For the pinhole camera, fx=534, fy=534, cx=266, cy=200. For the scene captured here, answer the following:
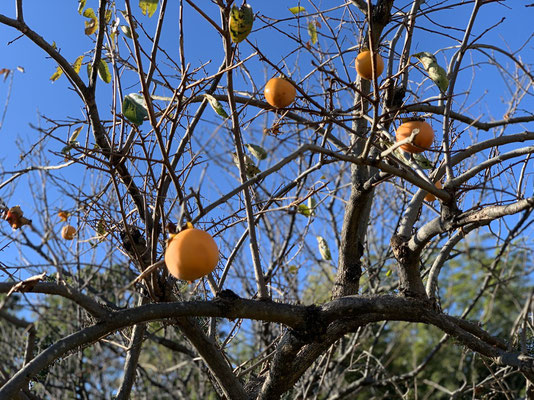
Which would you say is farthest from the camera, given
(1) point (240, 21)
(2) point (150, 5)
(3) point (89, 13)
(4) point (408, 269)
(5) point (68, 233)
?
(5) point (68, 233)

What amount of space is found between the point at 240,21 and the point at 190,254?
0.72 m

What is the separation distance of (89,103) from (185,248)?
0.94m

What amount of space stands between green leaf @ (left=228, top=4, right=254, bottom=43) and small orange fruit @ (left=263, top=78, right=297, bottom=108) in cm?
29

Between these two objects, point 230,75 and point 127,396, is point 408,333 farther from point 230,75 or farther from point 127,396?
point 230,75

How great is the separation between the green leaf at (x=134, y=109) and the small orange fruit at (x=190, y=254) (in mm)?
406

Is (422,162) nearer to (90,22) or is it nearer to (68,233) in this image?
(90,22)

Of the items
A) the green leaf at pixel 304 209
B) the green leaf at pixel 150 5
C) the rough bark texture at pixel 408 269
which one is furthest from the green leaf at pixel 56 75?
the rough bark texture at pixel 408 269

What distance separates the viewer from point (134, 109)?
1.65 meters

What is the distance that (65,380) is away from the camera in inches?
172

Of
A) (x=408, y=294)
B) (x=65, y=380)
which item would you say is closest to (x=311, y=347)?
(x=408, y=294)

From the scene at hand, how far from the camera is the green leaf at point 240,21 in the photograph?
161 centimetres

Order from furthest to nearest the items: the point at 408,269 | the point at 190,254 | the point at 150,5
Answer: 1. the point at 408,269
2. the point at 150,5
3. the point at 190,254

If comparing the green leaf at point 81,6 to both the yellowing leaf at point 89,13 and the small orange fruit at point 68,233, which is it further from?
the small orange fruit at point 68,233

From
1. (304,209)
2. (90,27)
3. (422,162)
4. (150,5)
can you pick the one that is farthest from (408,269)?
(90,27)
